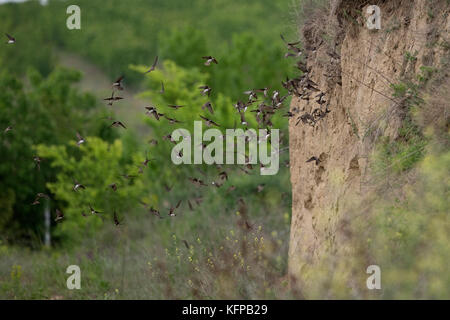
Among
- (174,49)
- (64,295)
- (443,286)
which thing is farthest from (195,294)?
(174,49)

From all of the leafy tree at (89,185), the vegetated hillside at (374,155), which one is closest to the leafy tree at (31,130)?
the leafy tree at (89,185)

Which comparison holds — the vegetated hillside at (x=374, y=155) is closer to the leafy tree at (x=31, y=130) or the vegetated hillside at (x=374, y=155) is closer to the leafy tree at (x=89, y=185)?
the leafy tree at (x=31, y=130)

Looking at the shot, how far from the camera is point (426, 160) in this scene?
4246 mm

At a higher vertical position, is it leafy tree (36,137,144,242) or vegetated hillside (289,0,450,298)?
leafy tree (36,137,144,242)

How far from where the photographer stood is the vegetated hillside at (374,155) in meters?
4.03

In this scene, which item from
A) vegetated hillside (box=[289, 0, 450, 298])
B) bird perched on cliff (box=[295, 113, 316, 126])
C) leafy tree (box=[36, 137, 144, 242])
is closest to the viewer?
vegetated hillside (box=[289, 0, 450, 298])

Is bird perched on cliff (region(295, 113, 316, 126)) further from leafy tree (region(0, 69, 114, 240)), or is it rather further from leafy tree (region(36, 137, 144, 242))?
leafy tree (region(36, 137, 144, 242))

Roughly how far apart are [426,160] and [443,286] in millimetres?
1060

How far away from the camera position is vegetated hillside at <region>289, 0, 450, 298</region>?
13.2 ft

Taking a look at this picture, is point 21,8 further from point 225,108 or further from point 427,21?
point 427,21

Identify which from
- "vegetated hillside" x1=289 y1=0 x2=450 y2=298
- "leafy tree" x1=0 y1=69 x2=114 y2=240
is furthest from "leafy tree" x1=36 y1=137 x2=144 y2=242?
"vegetated hillside" x1=289 y1=0 x2=450 y2=298

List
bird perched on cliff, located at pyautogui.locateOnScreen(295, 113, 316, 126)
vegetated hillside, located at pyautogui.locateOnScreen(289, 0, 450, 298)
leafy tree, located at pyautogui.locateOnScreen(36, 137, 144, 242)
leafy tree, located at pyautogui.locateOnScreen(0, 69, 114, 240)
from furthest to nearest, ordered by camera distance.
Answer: leafy tree, located at pyautogui.locateOnScreen(36, 137, 144, 242) → leafy tree, located at pyautogui.locateOnScreen(0, 69, 114, 240) → bird perched on cliff, located at pyautogui.locateOnScreen(295, 113, 316, 126) → vegetated hillside, located at pyautogui.locateOnScreen(289, 0, 450, 298)

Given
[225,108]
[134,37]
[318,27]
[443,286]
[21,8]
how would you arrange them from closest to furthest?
[443,286]
[318,27]
[225,108]
[134,37]
[21,8]

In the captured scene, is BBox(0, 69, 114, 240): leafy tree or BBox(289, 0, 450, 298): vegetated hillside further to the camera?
BBox(0, 69, 114, 240): leafy tree
